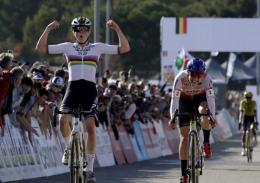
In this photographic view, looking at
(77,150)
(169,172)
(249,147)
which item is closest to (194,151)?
(77,150)

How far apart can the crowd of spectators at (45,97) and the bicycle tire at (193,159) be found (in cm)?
141

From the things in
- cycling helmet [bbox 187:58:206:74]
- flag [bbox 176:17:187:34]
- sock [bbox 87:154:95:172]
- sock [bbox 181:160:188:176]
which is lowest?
sock [bbox 181:160:188:176]

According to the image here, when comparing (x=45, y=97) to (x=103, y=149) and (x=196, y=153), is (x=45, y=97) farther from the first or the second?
(x=196, y=153)

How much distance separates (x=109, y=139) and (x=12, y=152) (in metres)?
6.68

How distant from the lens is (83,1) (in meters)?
85.1

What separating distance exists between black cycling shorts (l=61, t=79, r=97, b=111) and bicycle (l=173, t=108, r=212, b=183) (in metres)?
1.56

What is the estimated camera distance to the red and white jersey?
16.0 m

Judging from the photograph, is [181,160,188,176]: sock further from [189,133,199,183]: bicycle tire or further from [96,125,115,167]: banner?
[96,125,115,167]: banner

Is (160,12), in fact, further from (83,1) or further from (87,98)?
(87,98)

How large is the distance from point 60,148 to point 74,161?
8.13m

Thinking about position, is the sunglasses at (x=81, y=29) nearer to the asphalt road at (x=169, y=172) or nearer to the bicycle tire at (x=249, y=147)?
the asphalt road at (x=169, y=172)

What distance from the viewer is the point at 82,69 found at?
14.8 metres

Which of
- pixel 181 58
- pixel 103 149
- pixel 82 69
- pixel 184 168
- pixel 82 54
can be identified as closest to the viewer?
pixel 82 69

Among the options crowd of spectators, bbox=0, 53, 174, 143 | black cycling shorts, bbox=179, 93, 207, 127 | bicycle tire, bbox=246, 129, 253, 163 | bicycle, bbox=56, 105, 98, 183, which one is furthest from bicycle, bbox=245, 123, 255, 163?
bicycle, bbox=56, 105, 98, 183
